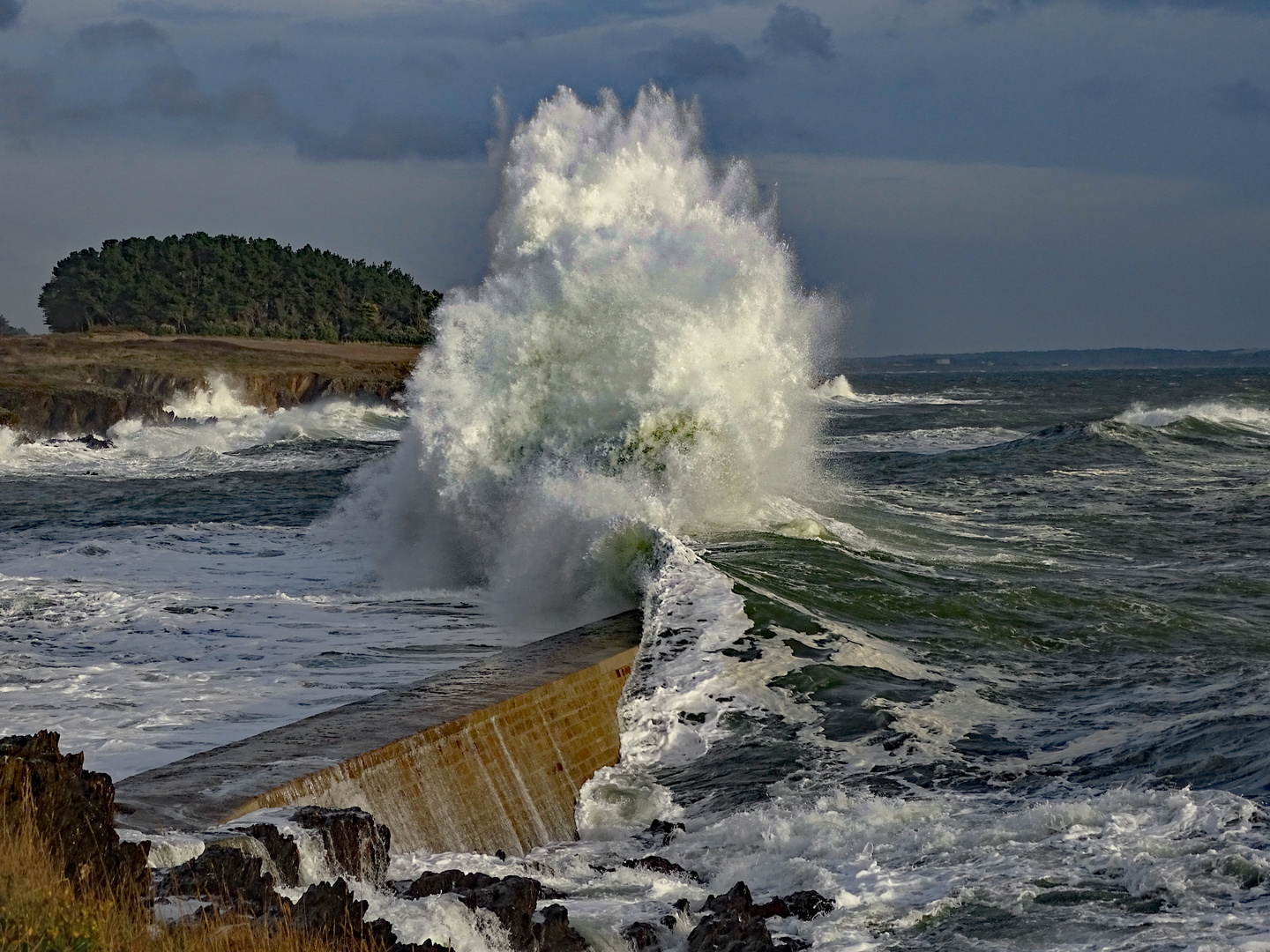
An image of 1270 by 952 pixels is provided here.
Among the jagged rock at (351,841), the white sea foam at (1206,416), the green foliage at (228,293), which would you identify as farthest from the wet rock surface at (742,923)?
the green foliage at (228,293)

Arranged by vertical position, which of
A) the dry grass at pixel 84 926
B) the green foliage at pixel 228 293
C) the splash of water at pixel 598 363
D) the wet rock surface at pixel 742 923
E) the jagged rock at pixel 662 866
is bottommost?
the jagged rock at pixel 662 866

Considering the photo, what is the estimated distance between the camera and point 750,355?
14766 mm

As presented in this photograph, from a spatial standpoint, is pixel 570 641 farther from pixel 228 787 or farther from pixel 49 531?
pixel 49 531

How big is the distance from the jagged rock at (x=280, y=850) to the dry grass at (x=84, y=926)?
35.0 inches

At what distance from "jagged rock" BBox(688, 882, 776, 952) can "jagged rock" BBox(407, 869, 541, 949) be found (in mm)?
533

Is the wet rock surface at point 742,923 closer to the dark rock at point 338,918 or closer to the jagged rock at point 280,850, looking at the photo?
the dark rock at point 338,918

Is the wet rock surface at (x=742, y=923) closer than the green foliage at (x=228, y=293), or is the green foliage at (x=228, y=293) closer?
the wet rock surface at (x=742, y=923)

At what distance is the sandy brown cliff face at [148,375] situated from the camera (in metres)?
42.1

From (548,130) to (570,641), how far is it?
8157mm

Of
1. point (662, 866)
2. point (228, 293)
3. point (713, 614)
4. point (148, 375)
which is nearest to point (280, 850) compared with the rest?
point (662, 866)

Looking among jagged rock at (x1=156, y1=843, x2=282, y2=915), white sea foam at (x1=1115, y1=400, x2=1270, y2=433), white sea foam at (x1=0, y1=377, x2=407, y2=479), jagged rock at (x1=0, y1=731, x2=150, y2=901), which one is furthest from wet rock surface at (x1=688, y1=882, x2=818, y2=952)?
white sea foam at (x1=1115, y1=400, x2=1270, y2=433)

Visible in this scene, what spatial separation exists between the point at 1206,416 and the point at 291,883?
3657cm

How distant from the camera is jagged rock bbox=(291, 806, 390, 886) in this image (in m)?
5.58

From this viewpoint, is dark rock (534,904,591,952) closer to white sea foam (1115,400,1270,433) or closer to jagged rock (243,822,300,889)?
jagged rock (243,822,300,889)
